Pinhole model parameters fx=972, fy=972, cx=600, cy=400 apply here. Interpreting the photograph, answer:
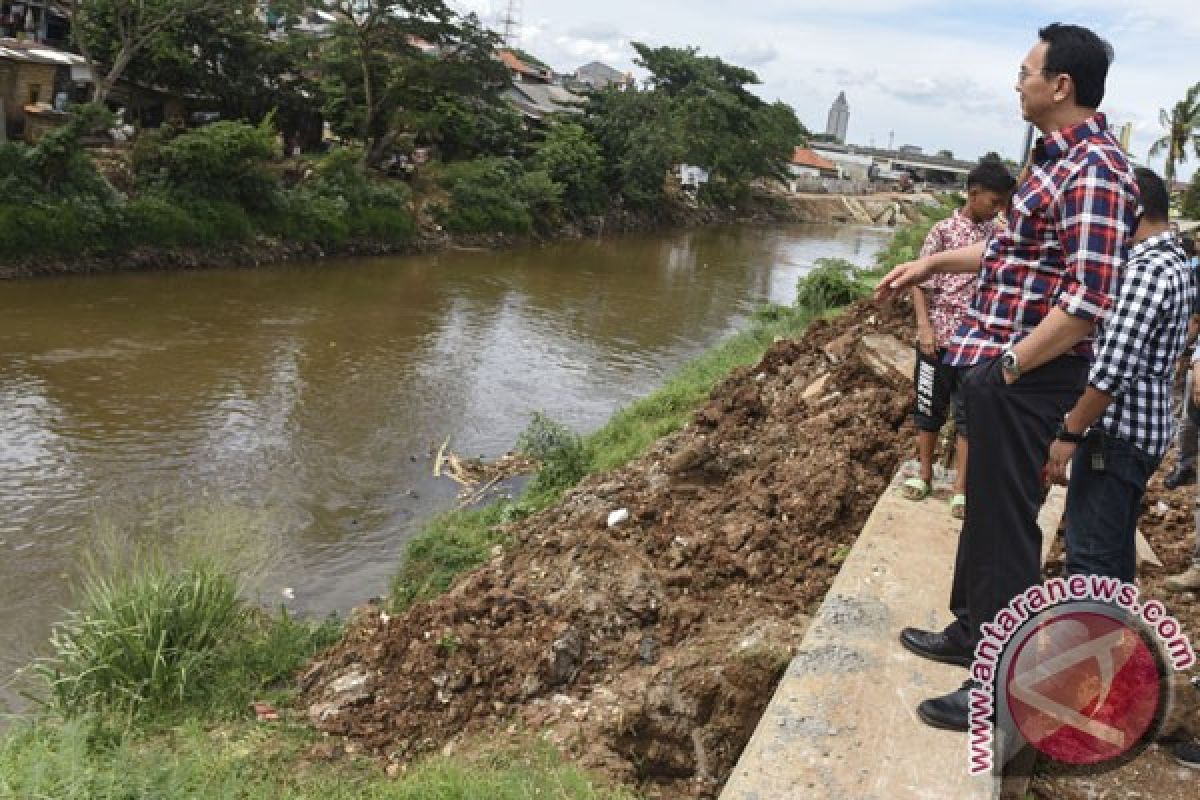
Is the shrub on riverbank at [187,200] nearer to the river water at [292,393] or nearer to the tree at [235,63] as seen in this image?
the river water at [292,393]

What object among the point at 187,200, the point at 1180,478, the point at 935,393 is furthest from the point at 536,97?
the point at 935,393

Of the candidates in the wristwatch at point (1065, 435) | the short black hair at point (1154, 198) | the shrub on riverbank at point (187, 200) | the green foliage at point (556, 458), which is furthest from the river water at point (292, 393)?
the short black hair at point (1154, 198)

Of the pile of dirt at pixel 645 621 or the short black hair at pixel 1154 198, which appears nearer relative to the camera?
the short black hair at pixel 1154 198

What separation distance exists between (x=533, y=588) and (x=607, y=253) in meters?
24.9

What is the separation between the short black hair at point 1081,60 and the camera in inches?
99.5

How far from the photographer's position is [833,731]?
110 inches

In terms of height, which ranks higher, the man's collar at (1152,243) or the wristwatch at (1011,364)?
the man's collar at (1152,243)

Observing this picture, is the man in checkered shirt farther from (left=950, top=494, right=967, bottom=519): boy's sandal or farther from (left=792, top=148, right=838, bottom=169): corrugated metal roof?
(left=792, top=148, right=838, bottom=169): corrugated metal roof

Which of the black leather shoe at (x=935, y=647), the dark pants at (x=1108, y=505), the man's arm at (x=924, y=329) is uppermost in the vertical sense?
the man's arm at (x=924, y=329)

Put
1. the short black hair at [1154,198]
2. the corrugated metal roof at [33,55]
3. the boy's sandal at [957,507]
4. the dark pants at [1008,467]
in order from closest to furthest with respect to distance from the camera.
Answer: the dark pants at [1008,467], the short black hair at [1154,198], the boy's sandal at [957,507], the corrugated metal roof at [33,55]

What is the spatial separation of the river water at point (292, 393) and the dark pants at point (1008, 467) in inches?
189

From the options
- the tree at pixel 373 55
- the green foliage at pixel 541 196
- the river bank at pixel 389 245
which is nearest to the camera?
the river bank at pixel 389 245

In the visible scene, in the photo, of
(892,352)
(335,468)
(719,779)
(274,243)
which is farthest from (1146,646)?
(274,243)

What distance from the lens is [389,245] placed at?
79.2 feet
